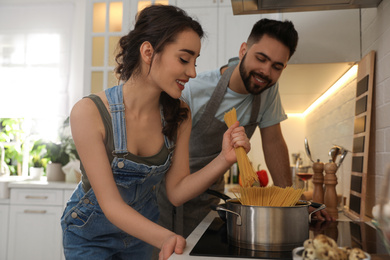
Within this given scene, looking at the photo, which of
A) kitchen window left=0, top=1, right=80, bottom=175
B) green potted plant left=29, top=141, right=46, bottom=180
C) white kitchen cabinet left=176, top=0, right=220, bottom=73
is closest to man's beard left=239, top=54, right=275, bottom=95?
white kitchen cabinet left=176, top=0, right=220, bottom=73

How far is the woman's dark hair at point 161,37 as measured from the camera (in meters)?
1.05

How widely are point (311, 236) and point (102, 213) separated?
22.5 inches

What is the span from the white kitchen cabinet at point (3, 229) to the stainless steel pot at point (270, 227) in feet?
8.35

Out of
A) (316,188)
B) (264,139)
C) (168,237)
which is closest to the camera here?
(168,237)

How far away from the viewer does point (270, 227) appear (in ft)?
2.60

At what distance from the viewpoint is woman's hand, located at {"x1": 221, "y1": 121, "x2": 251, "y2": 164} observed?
102cm

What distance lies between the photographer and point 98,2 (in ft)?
9.81

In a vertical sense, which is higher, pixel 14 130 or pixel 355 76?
pixel 355 76

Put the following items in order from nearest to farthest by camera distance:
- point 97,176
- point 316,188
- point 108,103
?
point 97,176
point 108,103
point 316,188

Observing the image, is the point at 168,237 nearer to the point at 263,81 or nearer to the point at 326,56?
the point at 263,81

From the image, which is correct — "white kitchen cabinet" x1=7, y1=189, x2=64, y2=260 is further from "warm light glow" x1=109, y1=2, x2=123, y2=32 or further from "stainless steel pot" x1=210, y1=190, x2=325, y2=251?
"stainless steel pot" x1=210, y1=190, x2=325, y2=251

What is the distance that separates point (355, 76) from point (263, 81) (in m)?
0.56

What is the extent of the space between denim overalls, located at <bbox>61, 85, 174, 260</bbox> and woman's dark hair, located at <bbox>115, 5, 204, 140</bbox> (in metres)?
0.05

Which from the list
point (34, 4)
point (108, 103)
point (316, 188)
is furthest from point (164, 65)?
point (34, 4)
